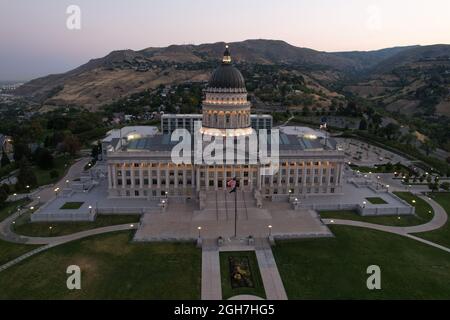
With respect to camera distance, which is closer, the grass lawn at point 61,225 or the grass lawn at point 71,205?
the grass lawn at point 61,225

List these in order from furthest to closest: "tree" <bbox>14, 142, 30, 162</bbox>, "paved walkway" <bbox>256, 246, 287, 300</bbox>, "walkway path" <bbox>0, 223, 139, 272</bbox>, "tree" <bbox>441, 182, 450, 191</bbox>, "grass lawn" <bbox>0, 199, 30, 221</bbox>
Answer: "tree" <bbox>14, 142, 30, 162</bbox>
"tree" <bbox>441, 182, 450, 191</bbox>
"grass lawn" <bbox>0, 199, 30, 221</bbox>
"walkway path" <bbox>0, 223, 139, 272</bbox>
"paved walkway" <bbox>256, 246, 287, 300</bbox>

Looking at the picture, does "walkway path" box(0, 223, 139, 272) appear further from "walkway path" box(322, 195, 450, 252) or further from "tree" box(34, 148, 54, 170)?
"tree" box(34, 148, 54, 170)

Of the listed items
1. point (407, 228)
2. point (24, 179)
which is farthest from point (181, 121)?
point (407, 228)

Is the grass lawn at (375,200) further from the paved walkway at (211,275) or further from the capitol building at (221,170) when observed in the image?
the paved walkway at (211,275)

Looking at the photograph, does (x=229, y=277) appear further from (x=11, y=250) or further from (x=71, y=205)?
(x=71, y=205)

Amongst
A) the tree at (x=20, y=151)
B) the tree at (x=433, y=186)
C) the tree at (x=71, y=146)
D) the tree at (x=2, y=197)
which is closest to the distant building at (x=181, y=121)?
the tree at (x=71, y=146)

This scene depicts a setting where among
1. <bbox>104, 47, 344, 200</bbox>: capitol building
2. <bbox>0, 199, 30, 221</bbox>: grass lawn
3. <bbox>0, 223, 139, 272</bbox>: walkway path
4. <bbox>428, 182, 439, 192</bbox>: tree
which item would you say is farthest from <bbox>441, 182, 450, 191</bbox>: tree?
<bbox>0, 199, 30, 221</bbox>: grass lawn
